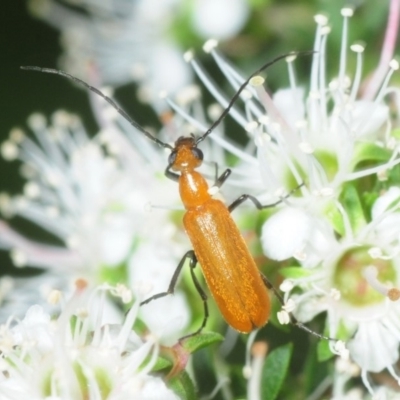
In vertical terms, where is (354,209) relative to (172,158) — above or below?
below

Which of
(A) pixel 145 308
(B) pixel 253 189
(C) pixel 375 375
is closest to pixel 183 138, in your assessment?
(B) pixel 253 189

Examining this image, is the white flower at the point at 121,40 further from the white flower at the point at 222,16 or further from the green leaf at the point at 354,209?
the green leaf at the point at 354,209

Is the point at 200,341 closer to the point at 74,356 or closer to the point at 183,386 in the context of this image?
the point at 183,386

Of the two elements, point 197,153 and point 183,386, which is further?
point 197,153

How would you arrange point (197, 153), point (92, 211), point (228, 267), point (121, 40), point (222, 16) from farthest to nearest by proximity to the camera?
1. point (121, 40)
2. point (222, 16)
3. point (92, 211)
4. point (197, 153)
5. point (228, 267)

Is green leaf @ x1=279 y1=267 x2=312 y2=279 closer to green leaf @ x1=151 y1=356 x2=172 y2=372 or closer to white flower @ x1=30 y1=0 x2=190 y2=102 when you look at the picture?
green leaf @ x1=151 y1=356 x2=172 y2=372

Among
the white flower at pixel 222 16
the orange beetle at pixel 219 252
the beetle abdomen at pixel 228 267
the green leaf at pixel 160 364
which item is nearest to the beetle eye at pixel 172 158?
the orange beetle at pixel 219 252

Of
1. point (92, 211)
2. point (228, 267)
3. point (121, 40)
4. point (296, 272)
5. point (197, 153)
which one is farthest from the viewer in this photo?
point (121, 40)

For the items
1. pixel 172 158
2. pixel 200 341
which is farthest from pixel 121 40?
pixel 200 341
